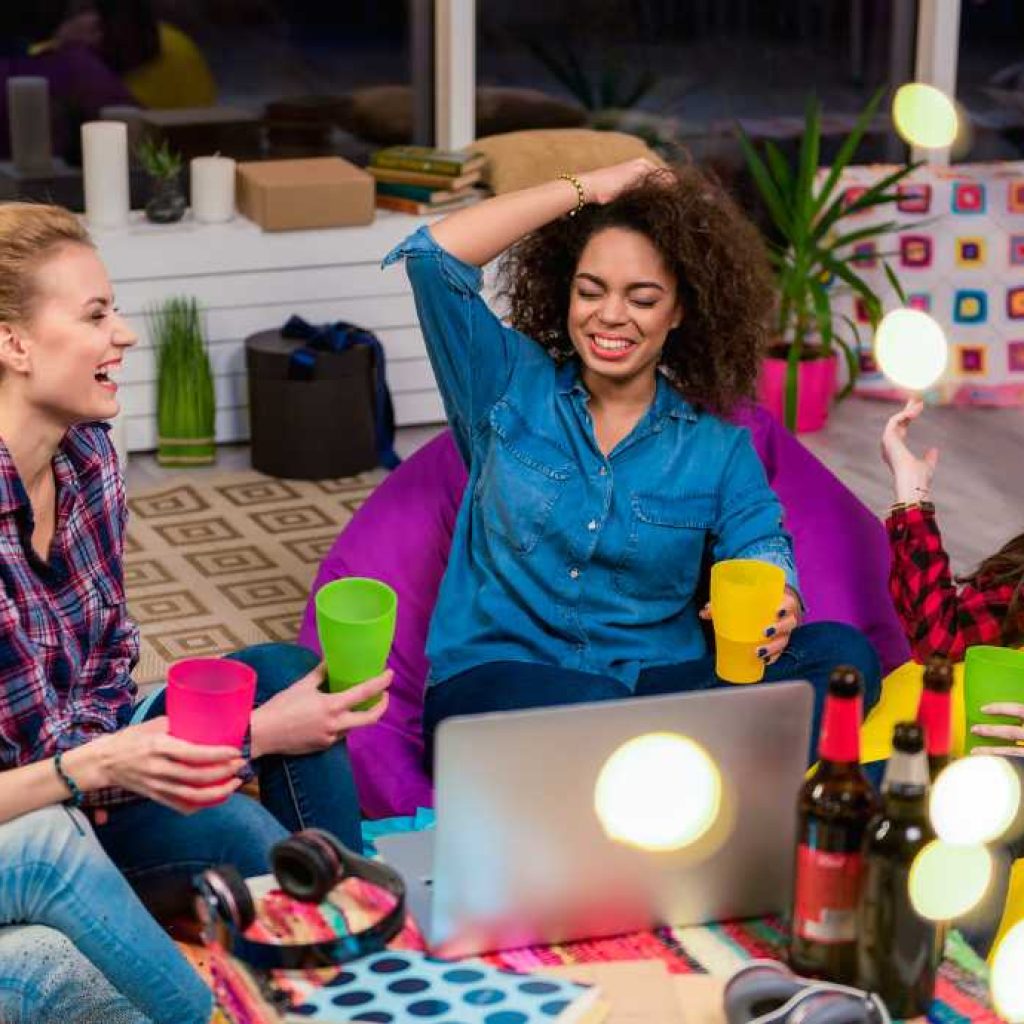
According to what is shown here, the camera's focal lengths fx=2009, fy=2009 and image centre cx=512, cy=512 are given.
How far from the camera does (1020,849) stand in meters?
2.38

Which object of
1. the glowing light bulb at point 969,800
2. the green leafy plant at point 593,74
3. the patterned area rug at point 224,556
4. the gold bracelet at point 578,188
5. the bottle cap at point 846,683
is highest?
the green leafy plant at point 593,74

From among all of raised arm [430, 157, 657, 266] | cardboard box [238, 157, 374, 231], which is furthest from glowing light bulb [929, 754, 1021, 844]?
cardboard box [238, 157, 374, 231]

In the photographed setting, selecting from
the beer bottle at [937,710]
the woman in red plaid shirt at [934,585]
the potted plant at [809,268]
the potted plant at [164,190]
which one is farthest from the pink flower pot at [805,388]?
the beer bottle at [937,710]

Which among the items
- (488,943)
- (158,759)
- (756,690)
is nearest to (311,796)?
(158,759)

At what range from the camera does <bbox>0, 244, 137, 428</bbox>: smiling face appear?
2348mm

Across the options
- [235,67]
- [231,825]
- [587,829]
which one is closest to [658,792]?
[587,829]

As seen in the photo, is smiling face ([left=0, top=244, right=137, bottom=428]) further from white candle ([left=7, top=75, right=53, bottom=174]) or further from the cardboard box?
white candle ([left=7, top=75, right=53, bottom=174])

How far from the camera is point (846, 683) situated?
1678 mm

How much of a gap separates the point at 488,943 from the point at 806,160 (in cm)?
380

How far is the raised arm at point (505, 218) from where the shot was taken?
2.79m

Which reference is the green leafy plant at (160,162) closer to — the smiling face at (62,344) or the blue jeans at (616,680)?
the blue jeans at (616,680)

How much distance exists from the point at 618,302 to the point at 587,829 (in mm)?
1154

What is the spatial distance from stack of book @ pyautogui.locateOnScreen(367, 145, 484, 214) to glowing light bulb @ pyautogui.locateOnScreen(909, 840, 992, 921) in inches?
143

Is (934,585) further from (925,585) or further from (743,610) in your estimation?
(743,610)
